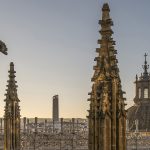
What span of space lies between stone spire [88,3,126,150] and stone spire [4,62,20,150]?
9.68 m

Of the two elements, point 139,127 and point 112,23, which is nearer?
point 112,23

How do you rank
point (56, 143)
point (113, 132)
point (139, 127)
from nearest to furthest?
point (113, 132) → point (56, 143) → point (139, 127)

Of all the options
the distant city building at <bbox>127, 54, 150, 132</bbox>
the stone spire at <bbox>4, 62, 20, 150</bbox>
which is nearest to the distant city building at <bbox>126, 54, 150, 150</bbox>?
the distant city building at <bbox>127, 54, 150, 132</bbox>

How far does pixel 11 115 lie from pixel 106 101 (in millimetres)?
10560

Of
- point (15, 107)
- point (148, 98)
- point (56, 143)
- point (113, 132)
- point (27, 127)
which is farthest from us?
point (148, 98)

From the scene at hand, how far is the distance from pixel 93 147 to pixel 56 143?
40.3 metres

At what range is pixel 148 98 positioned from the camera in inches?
3649

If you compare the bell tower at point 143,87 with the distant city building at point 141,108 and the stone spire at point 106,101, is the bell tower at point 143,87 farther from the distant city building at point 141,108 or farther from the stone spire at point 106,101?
the stone spire at point 106,101

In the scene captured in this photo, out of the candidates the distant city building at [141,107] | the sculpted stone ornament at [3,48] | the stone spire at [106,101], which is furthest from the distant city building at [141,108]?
the sculpted stone ornament at [3,48]

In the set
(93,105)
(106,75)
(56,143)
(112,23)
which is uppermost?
(112,23)

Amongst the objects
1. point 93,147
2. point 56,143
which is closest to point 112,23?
point 93,147

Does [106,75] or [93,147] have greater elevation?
[106,75]

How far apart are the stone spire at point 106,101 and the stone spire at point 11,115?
9.68 metres

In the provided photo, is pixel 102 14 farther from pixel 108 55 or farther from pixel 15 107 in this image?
pixel 15 107
